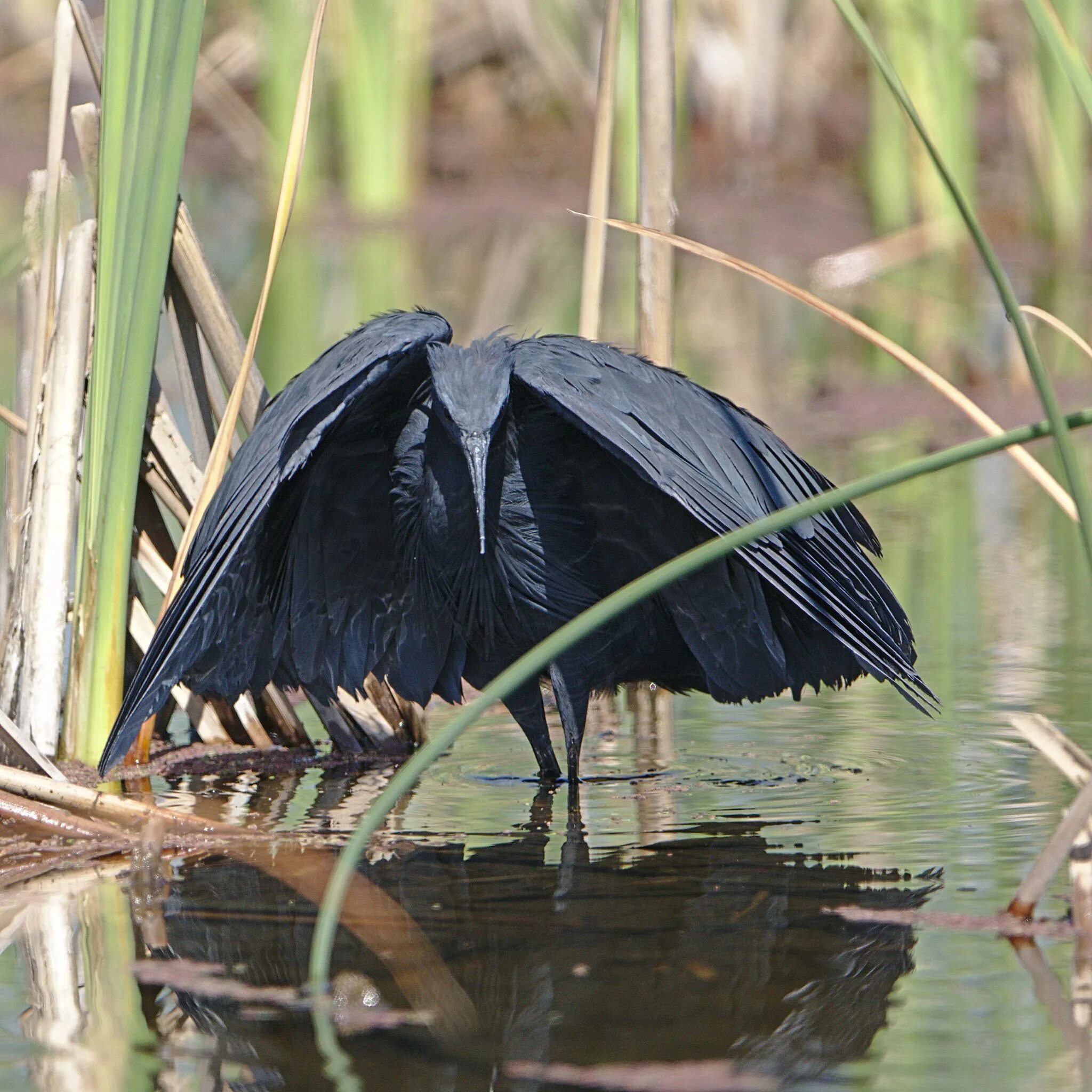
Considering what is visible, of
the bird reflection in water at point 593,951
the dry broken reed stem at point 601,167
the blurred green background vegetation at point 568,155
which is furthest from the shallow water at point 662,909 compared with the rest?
the blurred green background vegetation at point 568,155

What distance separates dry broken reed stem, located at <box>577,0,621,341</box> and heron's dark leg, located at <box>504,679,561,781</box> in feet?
2.49

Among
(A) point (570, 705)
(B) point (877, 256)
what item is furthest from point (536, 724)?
(B) point (877, 256)

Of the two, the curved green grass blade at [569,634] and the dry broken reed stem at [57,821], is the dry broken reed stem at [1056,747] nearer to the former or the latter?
the curved green grass blade at [569,634]

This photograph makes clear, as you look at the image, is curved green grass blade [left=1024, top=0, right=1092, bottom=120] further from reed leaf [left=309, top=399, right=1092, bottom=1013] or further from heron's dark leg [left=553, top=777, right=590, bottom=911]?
heron's dark leg [left=553, top=777, right=590, bottom=911]

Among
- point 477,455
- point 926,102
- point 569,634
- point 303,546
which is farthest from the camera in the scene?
point 926,102

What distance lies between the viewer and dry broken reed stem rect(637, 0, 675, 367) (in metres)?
4.11

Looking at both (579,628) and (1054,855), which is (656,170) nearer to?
(1054,855)

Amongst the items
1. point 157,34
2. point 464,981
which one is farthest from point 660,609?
point 157,34

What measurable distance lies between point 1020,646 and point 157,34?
7.88 feet

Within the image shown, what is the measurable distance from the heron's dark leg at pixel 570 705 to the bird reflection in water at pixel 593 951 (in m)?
0.22

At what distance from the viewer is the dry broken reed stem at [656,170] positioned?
4.11 m

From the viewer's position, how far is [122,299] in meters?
3.43

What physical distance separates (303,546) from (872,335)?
1.16 meters

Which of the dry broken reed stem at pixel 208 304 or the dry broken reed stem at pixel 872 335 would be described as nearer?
the dry broken reed stem at pixel 872 335
